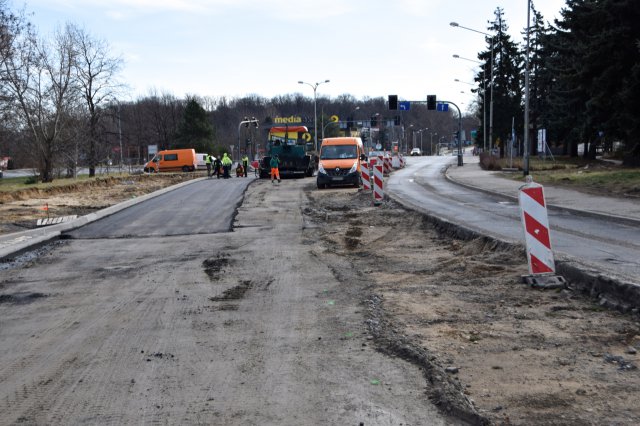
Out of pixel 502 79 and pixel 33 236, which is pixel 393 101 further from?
pixel 33 236

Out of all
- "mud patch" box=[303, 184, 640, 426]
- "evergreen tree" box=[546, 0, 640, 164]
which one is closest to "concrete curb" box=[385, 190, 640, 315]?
"mud patch" box=[303, 184, 640, 426]

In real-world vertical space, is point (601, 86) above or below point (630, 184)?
above

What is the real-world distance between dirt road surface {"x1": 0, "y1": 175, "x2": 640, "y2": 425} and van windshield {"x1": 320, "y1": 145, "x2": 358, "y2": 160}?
21367mm

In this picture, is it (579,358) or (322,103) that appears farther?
(322,103)

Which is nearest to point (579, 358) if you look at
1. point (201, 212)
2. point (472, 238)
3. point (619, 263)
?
point (619, 263)

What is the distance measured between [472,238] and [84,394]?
929cm

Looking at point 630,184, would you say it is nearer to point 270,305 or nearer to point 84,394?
point 270,305

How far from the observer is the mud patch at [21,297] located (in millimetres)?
8405

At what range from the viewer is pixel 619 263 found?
9.58 m

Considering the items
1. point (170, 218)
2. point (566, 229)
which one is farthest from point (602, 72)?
point (170, 218)

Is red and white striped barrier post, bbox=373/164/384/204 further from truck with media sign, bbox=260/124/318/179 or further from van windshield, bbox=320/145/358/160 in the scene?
truck with media sign, bbox=260/124/318/179

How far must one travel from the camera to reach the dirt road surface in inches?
174

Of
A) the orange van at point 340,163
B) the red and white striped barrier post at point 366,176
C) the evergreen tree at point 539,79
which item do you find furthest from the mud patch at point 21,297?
the evergreen tree at point 539,79

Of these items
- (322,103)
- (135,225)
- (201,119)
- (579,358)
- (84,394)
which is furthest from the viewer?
(322,103)
